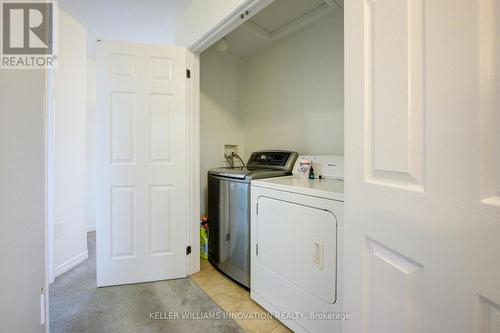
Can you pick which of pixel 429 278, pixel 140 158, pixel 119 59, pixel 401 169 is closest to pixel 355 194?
pixel 401 169

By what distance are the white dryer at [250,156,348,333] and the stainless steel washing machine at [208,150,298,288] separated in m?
0.12

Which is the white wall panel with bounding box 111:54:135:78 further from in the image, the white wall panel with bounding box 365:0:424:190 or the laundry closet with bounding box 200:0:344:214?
the white wall panel with bounding box 365:0:424:190

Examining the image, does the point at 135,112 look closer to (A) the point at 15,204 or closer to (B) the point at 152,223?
(B) the point at 152,223

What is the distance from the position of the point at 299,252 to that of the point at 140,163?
151cm

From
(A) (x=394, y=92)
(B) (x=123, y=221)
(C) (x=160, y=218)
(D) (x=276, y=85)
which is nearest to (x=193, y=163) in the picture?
(C) (x=160, y=218)

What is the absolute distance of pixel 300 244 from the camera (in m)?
1.32

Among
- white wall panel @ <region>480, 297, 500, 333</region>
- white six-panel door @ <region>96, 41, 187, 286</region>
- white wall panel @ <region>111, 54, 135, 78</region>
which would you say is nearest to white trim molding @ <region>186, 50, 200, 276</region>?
white six-panel door @ <region>96, 41, 187, 286</region>

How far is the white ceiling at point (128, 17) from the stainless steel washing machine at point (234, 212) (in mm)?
1652

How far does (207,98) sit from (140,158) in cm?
116

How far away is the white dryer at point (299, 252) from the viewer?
3.78 ft

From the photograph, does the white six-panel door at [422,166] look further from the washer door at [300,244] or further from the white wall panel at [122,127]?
the white wall panel at [122,127]

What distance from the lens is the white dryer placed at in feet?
3.78

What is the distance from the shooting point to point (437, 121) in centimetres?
50

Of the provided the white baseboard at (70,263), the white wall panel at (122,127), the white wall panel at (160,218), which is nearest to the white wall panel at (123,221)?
the white wall panel at (160,218)
